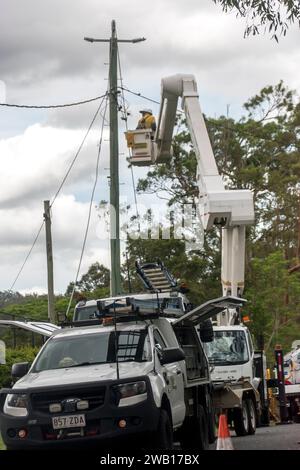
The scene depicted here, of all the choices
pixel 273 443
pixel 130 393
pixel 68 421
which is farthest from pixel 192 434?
pixel 68 421

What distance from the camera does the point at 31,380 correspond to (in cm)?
1280

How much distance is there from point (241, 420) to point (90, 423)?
349 inches

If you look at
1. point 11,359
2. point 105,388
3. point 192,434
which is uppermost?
point 105,388

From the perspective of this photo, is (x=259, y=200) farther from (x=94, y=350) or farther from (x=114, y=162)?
(x=94, y=350)

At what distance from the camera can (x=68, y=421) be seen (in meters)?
12.0

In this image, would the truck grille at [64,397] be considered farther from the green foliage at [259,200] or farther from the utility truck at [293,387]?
the green foliage at [259,200]

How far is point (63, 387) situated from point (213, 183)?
803 centimetres

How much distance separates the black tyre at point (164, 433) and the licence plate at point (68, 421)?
94cm

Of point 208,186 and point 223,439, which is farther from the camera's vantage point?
point 208,186

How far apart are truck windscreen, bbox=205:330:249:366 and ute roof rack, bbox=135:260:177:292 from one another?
3.47 metres

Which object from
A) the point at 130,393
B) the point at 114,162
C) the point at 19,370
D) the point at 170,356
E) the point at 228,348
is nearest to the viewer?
the point at 130,393

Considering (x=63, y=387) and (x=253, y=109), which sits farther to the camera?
(x=253, y=109)

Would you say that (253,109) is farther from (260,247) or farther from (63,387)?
(63,387)

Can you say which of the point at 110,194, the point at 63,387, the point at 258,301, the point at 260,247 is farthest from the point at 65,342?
the point at 260,247
